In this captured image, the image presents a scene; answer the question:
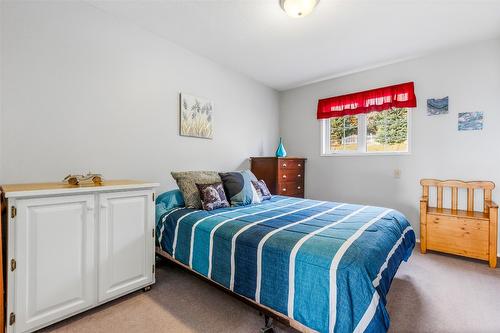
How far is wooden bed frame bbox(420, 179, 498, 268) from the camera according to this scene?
8.18 ft

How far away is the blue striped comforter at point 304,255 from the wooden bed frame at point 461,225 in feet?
2.96

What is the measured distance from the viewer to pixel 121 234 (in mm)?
1825

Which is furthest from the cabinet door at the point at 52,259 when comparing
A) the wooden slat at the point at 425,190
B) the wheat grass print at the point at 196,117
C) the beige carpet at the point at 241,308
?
the wooden slat at the point at 425,190

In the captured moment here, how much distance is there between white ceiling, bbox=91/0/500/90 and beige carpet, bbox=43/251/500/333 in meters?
2.48

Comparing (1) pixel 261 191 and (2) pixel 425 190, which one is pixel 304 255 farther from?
(2) pixel 425 190

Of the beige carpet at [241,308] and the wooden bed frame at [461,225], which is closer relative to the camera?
the beige carpet at [241,308]

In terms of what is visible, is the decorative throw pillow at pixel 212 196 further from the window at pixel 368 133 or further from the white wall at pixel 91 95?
the window at pixel 368 133

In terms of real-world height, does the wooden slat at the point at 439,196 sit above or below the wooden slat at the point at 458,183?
below

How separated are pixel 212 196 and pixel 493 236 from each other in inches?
114

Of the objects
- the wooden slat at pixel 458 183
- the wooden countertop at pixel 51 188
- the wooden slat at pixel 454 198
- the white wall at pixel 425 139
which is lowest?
the wooden slat at pixel 454 198

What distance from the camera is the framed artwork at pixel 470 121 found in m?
2.79

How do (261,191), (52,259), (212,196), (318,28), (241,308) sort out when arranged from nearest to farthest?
1. (52,259)
2. (241,308)
3. (212,196)
4. (318,28)
5. (261,191)

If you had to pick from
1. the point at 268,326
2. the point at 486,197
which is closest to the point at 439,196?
the point at 486,197

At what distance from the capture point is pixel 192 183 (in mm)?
2492
